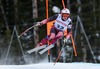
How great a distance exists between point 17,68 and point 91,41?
8.97 m

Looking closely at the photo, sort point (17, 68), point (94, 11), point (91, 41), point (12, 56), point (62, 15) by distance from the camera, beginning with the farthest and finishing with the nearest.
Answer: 1. point (94, 11)
2. point (91, 41)
3. point (12, 56)
4. point (62, 15)
5. point (17, 68)

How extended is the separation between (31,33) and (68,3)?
386cm

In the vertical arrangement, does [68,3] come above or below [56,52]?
above

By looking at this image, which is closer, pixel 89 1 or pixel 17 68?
pixel 17 68

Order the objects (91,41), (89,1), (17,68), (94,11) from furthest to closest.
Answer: (89,1) → (94,11) → (91,41) → (17,68)

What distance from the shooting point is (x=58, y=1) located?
23312 mm

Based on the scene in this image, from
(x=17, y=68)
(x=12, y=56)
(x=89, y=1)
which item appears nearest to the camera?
(x=17, y=68)

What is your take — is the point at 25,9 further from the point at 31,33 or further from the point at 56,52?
the point at 56,52

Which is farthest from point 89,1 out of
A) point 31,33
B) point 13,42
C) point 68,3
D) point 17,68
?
point 17,68

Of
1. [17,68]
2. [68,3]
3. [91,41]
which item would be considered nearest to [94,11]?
[68,3]

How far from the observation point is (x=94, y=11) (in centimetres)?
2266

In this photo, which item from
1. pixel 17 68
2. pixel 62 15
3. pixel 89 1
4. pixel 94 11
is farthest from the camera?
pixel 89 1

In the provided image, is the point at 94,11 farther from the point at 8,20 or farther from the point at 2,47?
the point at 2,47

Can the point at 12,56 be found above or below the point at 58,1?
below
